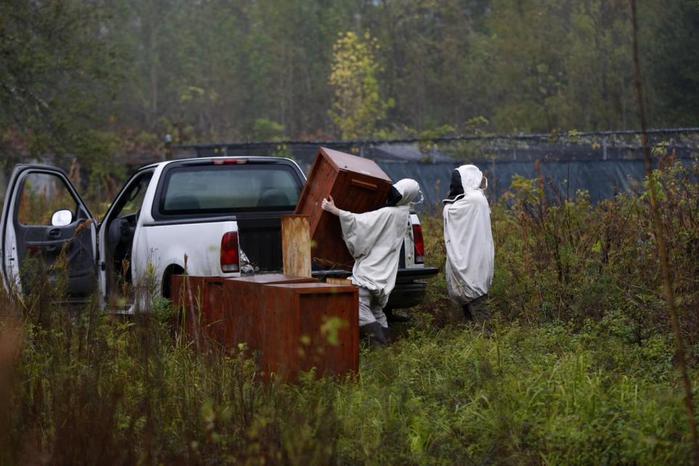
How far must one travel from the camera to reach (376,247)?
998 centimetres

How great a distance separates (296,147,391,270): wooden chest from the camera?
32.4 feet

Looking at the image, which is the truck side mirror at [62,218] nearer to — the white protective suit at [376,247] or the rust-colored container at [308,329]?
the white protective suit at [376,247]

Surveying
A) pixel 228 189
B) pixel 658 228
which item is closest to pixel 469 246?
pixel 228 189

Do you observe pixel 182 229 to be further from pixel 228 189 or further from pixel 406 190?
pixel 406 190

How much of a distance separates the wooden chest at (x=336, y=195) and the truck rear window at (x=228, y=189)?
966 mm

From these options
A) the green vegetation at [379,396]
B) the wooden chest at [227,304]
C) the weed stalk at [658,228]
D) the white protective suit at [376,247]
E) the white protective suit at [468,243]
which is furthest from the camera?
the white protective suit at [468,243]

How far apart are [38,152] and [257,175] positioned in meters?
15.0

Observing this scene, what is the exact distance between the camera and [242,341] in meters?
8.55

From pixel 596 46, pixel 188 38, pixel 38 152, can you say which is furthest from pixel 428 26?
pixel 38 152

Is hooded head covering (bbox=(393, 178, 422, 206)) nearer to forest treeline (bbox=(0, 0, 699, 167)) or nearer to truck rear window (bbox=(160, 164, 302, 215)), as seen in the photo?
truck rear window (bbox=(160, 164, 302, 215))

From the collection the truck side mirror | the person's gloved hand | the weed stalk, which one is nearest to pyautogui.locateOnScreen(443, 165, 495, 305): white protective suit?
the person's gloved hand

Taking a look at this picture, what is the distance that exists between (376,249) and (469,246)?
1549mm

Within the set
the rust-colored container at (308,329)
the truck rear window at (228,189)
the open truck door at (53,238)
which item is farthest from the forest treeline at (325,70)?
the rust-colored container at (308,329)

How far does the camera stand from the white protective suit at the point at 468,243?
36.6 ft
